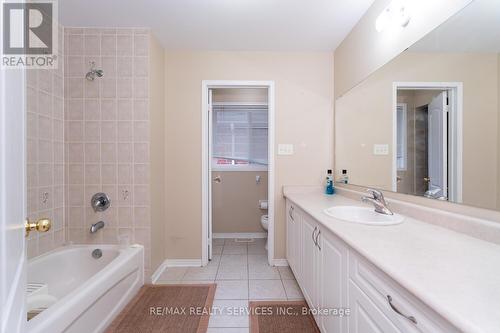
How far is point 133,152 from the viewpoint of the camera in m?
2.10

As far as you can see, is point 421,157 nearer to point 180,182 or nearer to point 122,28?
point 180,182

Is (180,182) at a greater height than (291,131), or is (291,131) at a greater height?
(291,131)

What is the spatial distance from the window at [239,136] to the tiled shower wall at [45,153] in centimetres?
197

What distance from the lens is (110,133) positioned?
82.8 inches

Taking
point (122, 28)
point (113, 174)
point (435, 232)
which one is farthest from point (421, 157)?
point (122, 28)

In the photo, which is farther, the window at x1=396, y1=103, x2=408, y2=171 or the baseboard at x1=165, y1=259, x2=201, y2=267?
the baseboard at x1=165, y1=259, x2=201, y2=267

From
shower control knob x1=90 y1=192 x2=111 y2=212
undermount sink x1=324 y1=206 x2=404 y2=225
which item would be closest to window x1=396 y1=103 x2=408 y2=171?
undermount sink x1=324 y1=206 x2=404 y2=225

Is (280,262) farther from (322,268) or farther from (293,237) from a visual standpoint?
(322,268)

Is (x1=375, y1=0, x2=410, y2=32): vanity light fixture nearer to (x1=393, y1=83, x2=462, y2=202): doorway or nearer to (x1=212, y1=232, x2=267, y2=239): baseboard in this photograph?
(x1=393, y1=83, x2=462, y2=202): doorway

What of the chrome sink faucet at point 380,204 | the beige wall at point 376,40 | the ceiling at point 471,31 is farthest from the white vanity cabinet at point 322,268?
the beige wall at point 376,40

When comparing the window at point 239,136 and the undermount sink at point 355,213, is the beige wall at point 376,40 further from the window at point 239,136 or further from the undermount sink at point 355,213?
the window at point 239,136

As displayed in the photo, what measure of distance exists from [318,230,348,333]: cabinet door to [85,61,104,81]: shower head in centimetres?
231

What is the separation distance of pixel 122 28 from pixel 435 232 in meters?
2.80

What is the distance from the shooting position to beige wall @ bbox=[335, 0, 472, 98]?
48.3 inches
